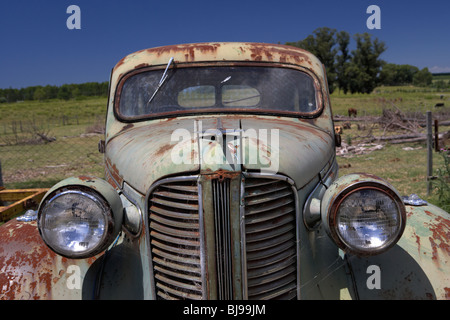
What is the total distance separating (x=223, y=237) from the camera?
187 centimetres

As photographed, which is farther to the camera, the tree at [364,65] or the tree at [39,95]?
the tree at [39,95]

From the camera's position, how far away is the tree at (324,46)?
5288cm

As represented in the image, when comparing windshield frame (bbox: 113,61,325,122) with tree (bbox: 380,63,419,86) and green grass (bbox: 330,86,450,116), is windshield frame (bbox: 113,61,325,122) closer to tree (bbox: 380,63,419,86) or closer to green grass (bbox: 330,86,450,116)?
green grass (bbox: 330,86,450,116)

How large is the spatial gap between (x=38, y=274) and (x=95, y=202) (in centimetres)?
69

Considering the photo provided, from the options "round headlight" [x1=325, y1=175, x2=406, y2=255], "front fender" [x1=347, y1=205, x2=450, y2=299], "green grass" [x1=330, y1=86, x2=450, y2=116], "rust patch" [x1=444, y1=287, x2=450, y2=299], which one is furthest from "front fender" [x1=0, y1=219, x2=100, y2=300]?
"green grass" [x1=330, y1=86, x2=450, y2=116]

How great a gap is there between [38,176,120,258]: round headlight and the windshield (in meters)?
1.23

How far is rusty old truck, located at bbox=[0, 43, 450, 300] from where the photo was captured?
74.1 inches

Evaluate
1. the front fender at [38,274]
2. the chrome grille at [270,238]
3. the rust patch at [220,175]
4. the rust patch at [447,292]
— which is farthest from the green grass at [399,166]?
the front fender at [38,274]

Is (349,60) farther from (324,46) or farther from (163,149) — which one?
(163,149)

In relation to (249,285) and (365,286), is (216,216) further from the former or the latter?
(365,286)

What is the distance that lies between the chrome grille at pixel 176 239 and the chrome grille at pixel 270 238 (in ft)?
0.82

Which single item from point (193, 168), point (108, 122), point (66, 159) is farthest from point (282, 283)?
point (66, 159)

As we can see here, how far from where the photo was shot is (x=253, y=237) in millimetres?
1936

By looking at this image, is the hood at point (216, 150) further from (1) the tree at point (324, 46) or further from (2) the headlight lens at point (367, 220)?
(1) the tree at point (324, 46)
